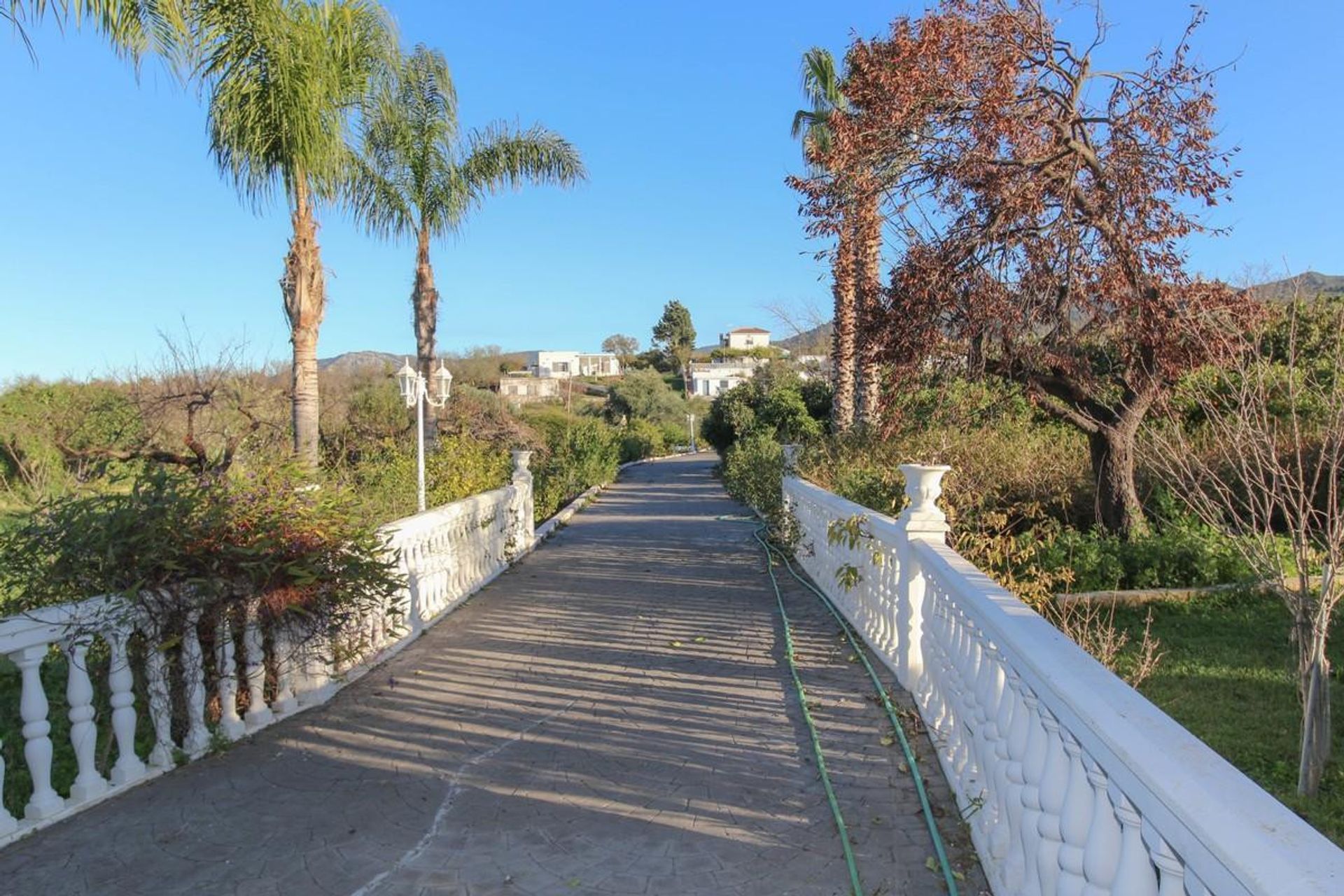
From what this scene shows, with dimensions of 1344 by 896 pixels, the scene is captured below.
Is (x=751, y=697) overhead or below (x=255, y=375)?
below

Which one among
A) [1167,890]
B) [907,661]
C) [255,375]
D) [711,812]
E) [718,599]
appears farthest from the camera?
[255,375]

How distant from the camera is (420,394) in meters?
10.9

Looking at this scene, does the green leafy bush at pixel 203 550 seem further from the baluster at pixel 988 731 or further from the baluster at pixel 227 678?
the baluster at pixel 988 731

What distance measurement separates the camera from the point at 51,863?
9.73 feet

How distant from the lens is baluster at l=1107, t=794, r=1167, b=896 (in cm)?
161

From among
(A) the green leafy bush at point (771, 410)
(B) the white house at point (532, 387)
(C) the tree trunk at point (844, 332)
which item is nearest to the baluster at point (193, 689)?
(C) the tree trunk at point (844, 332)

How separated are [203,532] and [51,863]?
136 centimetres

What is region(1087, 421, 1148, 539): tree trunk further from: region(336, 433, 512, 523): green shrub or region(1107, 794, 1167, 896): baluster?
region(336, 433, 512, 523): green shrub

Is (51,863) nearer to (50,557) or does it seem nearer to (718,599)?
(50,557)

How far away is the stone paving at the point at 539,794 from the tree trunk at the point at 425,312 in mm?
9701

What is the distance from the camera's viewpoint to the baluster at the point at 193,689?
3.83 m

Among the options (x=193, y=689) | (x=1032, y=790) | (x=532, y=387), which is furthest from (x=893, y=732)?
(x=532, y=387)

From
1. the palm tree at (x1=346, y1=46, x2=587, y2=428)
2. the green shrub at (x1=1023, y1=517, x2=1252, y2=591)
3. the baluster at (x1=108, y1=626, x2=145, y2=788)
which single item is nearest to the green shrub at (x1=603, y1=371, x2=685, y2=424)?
the palm tree at (x1=346, y1=46, x2=587, y2=428)

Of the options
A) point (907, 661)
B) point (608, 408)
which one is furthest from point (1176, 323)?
point (608, 408)
